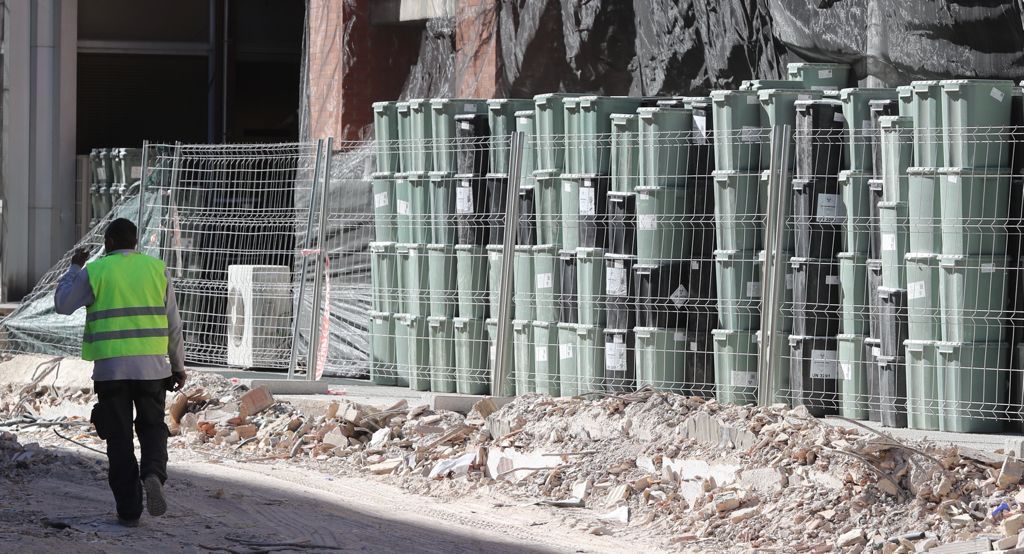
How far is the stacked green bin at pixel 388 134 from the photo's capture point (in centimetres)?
1295

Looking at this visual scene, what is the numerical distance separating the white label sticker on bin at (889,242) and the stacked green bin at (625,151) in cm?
196

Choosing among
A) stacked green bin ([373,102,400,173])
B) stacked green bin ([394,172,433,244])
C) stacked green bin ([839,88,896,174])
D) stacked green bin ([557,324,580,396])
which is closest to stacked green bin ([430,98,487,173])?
stacked green bin ([394,172,433,244])

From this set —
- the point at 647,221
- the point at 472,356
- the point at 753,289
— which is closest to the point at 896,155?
the point at 753,289

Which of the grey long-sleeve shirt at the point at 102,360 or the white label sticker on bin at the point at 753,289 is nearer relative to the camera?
the grey long-sleeve shirt at the point at 102,360

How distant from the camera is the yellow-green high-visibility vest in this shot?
8078 millimetres

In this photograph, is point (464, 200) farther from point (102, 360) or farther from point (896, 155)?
point (102, 360)

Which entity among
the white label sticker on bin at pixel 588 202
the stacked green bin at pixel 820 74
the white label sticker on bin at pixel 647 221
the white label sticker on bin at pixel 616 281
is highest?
the stacked green bin at pixel 820 74

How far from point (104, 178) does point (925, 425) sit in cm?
1362

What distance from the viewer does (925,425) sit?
959 cm

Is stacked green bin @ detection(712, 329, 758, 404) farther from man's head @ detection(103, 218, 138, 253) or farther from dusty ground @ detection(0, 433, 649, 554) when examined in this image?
man's head @ detection(103, 218, 138, 253)

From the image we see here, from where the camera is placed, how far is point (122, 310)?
812 centimetres

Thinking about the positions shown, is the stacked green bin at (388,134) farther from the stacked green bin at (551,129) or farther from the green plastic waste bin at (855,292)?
the green plastic waste bin at (855,292)

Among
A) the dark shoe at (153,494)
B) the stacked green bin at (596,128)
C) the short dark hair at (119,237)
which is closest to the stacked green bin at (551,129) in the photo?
the stacked green bin at (596,128)

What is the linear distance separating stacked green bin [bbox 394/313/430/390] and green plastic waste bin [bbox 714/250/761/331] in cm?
313
